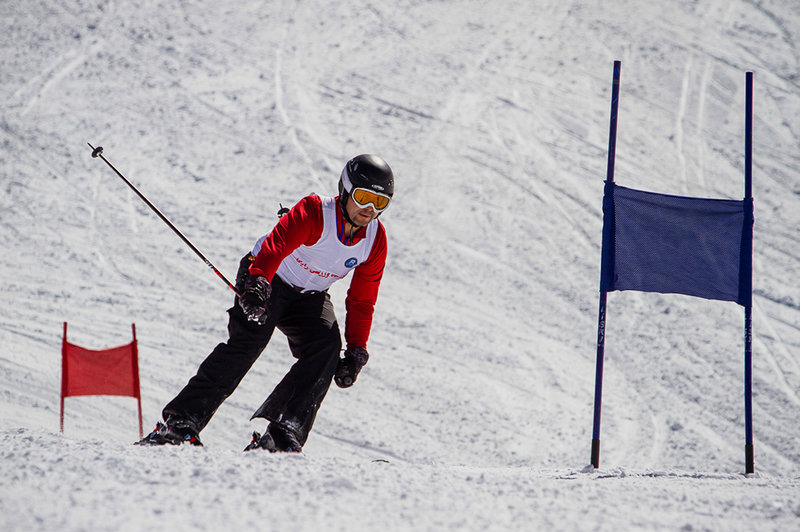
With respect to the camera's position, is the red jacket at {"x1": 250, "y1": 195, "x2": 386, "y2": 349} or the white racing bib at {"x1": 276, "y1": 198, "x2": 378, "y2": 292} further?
the white racing bib at {"x1": 276, "y1": 198, "x2": 378, "y2": 292}

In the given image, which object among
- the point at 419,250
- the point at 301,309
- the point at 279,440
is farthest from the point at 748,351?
the point at 419,250

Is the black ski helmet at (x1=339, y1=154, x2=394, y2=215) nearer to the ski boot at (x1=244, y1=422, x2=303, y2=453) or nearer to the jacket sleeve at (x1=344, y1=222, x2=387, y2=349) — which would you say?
the jacket sleeve at (x1=344, y1=222, x2=387, y2=349)

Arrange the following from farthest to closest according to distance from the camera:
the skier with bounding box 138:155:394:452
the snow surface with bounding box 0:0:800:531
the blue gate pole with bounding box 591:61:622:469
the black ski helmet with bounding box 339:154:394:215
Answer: the blue gate pole with bounding box 591:61:622:469
the black ski helmet with bounding box 339:154:394:215
the skier with bounding box 138:155:394:452
the snow surface with bounding box 0:0:800:531

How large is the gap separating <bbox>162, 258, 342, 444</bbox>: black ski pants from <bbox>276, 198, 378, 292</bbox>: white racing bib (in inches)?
2.6

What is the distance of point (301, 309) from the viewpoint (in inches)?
161

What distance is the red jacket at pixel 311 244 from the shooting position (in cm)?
374

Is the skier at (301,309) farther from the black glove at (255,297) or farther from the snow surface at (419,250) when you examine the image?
the snow surface at (419,250)

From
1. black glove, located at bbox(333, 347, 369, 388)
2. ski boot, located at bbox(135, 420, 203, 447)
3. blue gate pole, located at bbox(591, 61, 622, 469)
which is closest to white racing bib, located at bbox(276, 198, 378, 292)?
black glove, located at bbox(333, 347, 369, 388)

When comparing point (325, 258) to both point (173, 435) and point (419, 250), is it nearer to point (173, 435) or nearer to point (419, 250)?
point (173, 435)

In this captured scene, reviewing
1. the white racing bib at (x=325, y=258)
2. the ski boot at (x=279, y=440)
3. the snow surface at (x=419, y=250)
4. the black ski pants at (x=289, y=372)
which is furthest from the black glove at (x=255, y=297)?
the snow surface at (x=419, y=250)

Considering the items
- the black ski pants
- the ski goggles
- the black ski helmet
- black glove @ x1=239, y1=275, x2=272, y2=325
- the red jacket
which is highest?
the black ski helmet

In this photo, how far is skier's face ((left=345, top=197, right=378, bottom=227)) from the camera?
12.8 ft

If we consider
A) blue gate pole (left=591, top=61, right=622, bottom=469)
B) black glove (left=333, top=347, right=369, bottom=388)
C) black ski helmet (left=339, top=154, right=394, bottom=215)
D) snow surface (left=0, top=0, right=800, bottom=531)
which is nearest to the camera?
snow surface (left=0, top=0, right=800, bottom=531)

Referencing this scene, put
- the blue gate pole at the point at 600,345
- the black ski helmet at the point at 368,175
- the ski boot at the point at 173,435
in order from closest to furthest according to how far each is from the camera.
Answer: the ski boot at the point at 173,435
the black ski helmet at the point at 368,175
the blue gate pole at the point at 600,345
